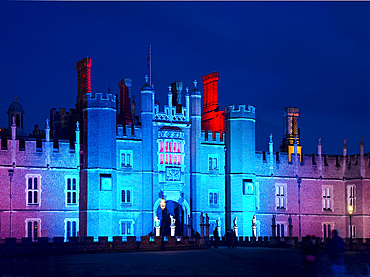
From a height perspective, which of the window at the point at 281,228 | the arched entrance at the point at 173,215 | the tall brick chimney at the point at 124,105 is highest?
the tall brick chimney at the point at 124,105

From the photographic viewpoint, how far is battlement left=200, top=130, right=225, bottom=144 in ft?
204

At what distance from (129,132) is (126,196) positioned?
199 inches

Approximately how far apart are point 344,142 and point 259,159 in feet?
29.5

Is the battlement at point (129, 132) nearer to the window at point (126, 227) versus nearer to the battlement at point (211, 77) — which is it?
the window at point (126, 227)

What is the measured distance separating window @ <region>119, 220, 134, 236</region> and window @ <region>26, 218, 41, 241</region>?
251 inches

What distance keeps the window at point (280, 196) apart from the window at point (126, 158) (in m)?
14.1

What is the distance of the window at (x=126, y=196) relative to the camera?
5856cm

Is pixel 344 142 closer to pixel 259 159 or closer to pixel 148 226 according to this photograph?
pixel 259 159

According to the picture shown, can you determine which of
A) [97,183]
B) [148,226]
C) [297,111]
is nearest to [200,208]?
[148,226]

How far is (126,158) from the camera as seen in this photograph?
58.9m

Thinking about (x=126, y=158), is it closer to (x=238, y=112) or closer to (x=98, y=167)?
(x=98, y=167)

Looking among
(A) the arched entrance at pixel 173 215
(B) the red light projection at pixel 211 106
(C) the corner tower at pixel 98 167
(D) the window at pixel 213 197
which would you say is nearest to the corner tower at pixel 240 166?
(D) the window at pixel 213 197

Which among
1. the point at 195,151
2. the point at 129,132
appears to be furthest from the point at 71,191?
the point at 195,151

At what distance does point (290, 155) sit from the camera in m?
66.4
